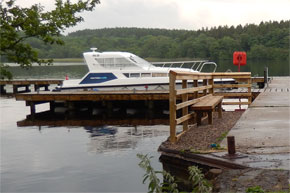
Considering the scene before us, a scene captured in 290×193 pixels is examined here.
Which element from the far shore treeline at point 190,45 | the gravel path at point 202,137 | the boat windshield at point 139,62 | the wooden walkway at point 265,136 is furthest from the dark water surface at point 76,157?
the far shore treeline at point 190,45

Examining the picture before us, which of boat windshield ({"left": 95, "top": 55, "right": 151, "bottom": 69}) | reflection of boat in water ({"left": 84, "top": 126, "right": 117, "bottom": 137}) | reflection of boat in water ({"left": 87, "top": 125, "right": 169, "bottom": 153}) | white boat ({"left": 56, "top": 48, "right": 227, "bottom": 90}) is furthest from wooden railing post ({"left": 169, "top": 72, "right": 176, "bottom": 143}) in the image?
boat windshield ({"left": 95, "top": 55, "right": 151, "bottom": 69})

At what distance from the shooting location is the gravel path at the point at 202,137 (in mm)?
9562

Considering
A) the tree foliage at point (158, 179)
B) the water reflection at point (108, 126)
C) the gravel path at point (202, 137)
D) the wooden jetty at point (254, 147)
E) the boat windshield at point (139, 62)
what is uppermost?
the boat windshield at point (139, 62)

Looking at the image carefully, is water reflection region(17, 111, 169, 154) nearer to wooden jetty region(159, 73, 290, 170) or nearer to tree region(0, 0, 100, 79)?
wooden jetty region(159, 73, 290, 170)

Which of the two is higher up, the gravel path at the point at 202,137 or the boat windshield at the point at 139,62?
the boat windshield at the point at 139,62

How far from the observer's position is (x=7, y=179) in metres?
10.5

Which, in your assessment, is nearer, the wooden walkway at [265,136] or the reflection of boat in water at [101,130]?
the wooden walkway at [265,136]

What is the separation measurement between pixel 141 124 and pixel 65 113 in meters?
6.31

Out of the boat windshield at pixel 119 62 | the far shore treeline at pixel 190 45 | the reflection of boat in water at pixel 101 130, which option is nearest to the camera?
the reflection of boat in water at pixel 101 130

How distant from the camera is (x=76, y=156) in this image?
12703 mm

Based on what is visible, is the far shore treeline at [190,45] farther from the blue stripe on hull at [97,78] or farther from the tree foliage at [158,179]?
the tree foliage at [158,179]

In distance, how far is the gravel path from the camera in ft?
31.4

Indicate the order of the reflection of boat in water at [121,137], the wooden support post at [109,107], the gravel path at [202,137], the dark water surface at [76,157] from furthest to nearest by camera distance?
the wooden support post at [109,107]
the reflection of boat in water at [121,137]
the dark water surface at [76,157]
the gravel path at [202,137]

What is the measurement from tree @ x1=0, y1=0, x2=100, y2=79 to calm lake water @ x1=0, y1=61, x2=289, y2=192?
0.74 meters
